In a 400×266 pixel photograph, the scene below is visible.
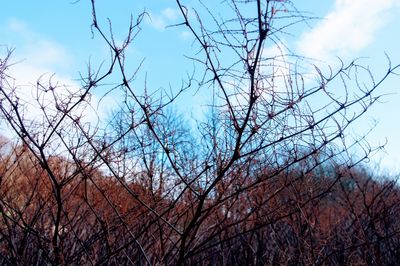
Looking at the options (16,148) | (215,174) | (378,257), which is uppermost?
(16,148)

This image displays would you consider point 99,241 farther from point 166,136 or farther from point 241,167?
point 241,167

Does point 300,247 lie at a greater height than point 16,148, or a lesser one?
lesser

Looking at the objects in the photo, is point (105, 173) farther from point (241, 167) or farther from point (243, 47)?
point (243, 47)

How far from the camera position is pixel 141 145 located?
371cm

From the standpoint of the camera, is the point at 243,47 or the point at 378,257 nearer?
the point at 243,47

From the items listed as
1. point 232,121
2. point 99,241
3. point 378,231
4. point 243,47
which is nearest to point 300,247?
point 378,231

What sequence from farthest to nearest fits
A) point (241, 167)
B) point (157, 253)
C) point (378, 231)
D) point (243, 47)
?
point (378, 231), point (157, 253), point (241, 167), point (243, 47)

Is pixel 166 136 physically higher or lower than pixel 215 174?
higher

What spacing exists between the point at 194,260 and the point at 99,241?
977mm

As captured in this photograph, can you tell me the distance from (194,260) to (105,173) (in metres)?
1.21

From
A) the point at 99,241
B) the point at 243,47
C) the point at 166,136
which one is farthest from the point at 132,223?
the point at 243,47

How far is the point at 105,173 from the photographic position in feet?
13.7

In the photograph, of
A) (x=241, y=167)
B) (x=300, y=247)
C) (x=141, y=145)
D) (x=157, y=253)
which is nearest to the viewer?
(x=241, y=167)

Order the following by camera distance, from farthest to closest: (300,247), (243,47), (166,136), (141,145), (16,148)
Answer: (16,148), (300,247), (141,145), (166,136), (243,47)
